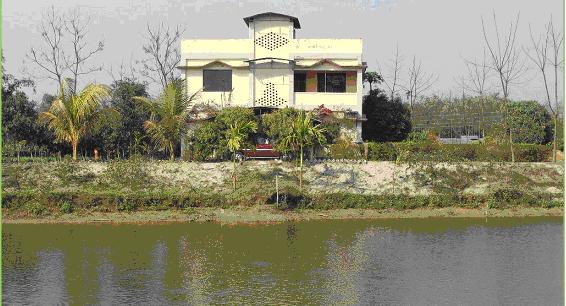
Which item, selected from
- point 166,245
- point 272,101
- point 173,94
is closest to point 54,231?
point 166,245

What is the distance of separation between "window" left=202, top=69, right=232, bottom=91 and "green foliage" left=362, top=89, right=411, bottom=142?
9.92m

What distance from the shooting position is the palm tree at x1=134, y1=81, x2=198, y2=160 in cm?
3859

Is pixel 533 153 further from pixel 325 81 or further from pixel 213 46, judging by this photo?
pixel 213 46

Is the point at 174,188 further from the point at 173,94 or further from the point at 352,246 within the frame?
the point at 352,246

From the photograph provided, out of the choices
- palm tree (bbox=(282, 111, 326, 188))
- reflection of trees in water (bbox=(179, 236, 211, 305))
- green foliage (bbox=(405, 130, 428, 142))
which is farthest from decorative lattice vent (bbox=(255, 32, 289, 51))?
reflection of trees in water (bbox=(179, 236, 211, 305))

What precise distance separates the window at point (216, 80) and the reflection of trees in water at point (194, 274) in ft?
62.3

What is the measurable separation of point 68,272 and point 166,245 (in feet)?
16.5

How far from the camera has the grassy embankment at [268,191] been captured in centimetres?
3328

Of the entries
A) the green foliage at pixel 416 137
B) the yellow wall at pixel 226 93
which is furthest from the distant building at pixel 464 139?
the yellow wall at pixel 226 93

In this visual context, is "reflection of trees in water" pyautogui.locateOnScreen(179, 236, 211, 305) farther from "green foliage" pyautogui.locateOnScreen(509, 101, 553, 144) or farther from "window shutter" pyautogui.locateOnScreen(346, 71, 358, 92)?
"green foliage" pyautogui.locateOnScreen(509, 101, 553, 144)

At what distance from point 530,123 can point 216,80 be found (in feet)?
78.6

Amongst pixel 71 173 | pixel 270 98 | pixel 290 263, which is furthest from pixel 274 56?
pixel 290 263

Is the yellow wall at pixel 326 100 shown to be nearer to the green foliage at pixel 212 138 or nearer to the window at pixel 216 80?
the window at pixel 216 80

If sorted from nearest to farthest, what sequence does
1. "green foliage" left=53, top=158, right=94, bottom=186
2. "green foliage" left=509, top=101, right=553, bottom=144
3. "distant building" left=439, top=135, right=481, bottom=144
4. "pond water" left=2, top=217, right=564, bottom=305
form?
"pond water" left=2, top=217, right=564, bottom=305
"green foliage" left=53, top=158, right=94, bottom=186
"green foliage" left=509, top=101, right=553, bottom=144
"distant building" left=439, top=135, right=481, bottom=144
